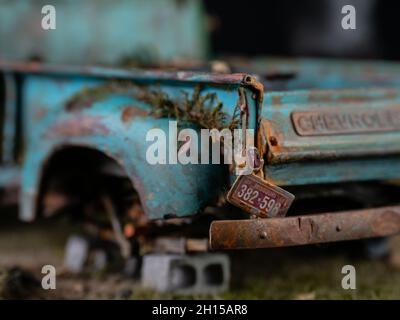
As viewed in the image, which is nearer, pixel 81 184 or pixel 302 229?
pixel 302 229

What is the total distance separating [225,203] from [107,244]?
1507mm

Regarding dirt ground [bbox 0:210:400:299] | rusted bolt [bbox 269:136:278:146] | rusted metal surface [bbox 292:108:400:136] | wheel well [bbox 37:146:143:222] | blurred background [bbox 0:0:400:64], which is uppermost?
blurred background [bbox 0:0:400:64]

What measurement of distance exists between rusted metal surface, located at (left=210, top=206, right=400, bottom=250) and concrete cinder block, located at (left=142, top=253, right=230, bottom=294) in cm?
81

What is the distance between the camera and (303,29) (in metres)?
7.07

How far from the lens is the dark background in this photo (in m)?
6.97

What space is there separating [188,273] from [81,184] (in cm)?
82

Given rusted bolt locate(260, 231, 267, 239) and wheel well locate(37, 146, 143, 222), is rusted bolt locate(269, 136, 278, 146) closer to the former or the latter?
rusted bolt locate(260, 231, 267, 239)

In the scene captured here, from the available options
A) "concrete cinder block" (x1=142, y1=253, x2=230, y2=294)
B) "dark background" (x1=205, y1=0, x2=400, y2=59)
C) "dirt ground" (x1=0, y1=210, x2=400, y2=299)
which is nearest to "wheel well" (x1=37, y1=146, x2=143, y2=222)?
"concrete cinder block" (x1=142, y1=253, x2=230, y2=294)

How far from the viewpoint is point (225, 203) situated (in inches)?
129

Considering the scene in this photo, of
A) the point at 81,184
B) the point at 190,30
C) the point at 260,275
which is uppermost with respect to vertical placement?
the point at 190,30

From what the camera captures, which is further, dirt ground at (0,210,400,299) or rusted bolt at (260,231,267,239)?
dirt ground at (0,210,400,299)

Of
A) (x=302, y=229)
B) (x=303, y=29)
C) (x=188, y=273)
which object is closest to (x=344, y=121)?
(x=302, y=229)

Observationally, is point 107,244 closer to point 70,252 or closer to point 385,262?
point 70,252

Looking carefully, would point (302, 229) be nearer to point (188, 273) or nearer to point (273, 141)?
point (273, 141)
